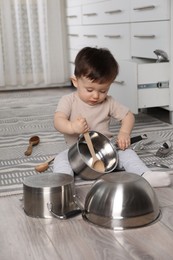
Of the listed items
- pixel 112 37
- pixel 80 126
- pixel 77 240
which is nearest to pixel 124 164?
pixel 80 126

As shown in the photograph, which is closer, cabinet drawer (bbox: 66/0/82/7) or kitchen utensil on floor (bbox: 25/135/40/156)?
kitchen utensil on floor (bbox: 25/135/40/156)

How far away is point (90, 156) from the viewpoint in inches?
57.6

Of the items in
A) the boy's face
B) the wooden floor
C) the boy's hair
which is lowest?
the wooden floor

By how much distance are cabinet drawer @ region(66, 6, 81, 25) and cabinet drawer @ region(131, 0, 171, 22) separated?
0.98m

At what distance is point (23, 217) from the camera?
3.73 feet

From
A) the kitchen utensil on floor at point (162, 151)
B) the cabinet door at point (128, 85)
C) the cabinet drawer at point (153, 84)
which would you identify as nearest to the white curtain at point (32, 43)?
the cabinet door at point (128, 85)

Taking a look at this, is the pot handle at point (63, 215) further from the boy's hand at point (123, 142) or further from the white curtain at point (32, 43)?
the white curtain at point (32, 43)

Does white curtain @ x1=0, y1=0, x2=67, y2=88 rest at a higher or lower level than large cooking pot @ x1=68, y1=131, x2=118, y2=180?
higher

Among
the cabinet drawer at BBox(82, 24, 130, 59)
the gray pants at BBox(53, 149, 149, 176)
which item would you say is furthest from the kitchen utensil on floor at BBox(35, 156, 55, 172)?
the cabinet drawer at BBox(82, 24, 130, 59)

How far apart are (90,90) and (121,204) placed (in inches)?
21.0

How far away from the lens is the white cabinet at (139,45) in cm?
204

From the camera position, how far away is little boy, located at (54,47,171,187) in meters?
1.40

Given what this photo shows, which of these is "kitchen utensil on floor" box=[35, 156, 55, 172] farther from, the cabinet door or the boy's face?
the cabinet door

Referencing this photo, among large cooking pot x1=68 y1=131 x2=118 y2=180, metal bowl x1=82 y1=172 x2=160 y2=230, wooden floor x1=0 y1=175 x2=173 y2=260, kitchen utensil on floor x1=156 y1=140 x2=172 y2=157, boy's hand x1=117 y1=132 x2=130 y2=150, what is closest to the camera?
wooden floor x1=0 y1=175 x2=173 y2=260
